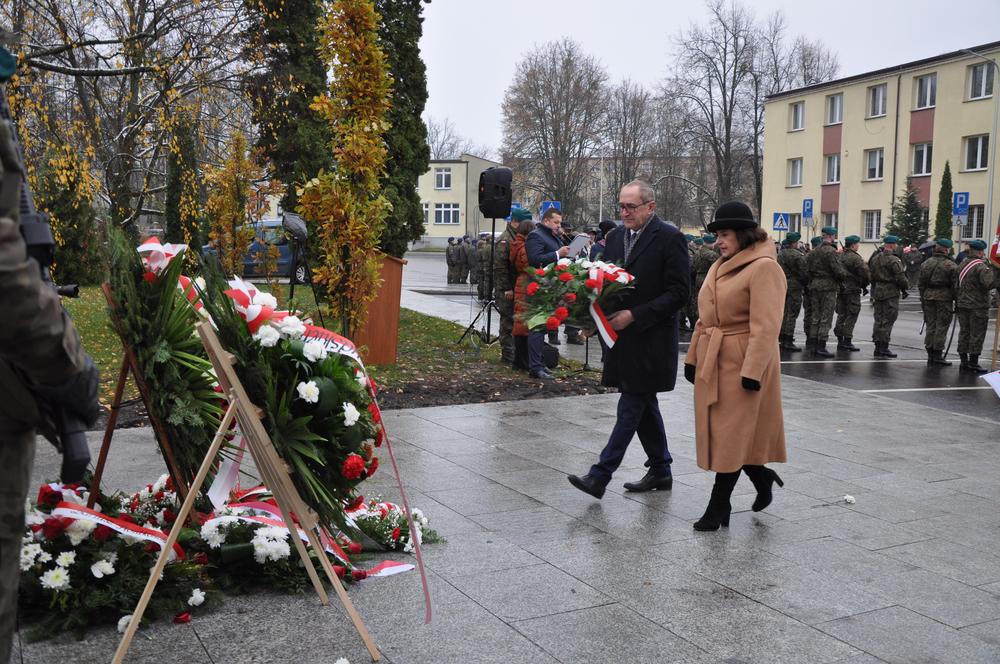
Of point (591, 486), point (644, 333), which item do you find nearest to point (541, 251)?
point (644, 333)

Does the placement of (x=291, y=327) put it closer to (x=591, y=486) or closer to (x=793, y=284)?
(x=591, y=486)

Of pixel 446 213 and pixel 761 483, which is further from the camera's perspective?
pixel 446 213

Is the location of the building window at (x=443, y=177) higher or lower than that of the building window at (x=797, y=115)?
lower

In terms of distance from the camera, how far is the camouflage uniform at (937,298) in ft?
49.9

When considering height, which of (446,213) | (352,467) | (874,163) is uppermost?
(874,163)

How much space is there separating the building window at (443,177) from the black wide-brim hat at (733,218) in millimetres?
84333

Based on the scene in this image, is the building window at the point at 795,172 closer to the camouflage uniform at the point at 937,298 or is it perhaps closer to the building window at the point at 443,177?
the camouflage uniform at the point at 937,298

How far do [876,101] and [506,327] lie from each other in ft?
123

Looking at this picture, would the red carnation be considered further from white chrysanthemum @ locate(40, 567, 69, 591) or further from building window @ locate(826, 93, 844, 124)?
building window @ locate(826, 93, 844, 124)

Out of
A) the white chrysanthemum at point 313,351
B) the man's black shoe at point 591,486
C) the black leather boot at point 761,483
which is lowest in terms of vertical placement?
the man's black shoe at point 591,486

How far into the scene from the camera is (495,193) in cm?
1383

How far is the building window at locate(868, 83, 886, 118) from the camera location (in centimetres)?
4409

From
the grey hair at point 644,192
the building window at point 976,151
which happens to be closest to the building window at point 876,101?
the building window at point 976,151

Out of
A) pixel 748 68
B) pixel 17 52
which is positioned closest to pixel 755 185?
pixel 748 68
